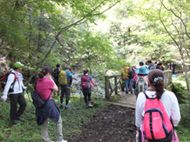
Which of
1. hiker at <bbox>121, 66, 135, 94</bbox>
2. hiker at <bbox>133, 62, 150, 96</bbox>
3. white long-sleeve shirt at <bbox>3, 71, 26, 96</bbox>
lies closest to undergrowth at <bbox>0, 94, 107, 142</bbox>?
white long-sleeve shirt at <bbox>3, 71, 26, 96</bbox>

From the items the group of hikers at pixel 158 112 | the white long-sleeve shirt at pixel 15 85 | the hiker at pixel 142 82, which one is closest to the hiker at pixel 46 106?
the white long-sleeve shirt at pixel 15 85

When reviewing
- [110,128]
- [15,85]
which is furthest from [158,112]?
[15,85]

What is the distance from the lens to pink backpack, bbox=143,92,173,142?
153cm

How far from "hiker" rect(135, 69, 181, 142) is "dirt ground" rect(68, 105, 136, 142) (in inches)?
85.6

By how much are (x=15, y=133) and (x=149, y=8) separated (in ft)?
24.3

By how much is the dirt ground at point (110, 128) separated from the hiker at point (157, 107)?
217 cm

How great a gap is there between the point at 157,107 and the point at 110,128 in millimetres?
3051

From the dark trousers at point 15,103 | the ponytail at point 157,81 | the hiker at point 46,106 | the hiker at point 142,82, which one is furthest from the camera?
the hiker at point 142,82

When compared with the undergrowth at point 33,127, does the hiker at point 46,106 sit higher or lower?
higher

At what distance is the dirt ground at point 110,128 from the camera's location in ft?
12.1

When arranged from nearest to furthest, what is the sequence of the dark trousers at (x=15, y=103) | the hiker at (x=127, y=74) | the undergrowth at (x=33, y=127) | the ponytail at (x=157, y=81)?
the ponytail at (x=157, y=81)
the undergrowth at (x=33, y=127)
the dark trousers at (x=15, y=103)
the hiker at (x=127, y=74)

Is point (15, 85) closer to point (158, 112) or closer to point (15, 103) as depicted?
point (15, 103)

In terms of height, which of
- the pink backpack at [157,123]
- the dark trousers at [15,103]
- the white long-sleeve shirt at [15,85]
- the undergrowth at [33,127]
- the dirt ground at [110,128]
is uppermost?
the white long-sleeve shirt at [15,85]

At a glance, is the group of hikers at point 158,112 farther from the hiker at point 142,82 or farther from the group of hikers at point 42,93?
the hiker at point 142,82
